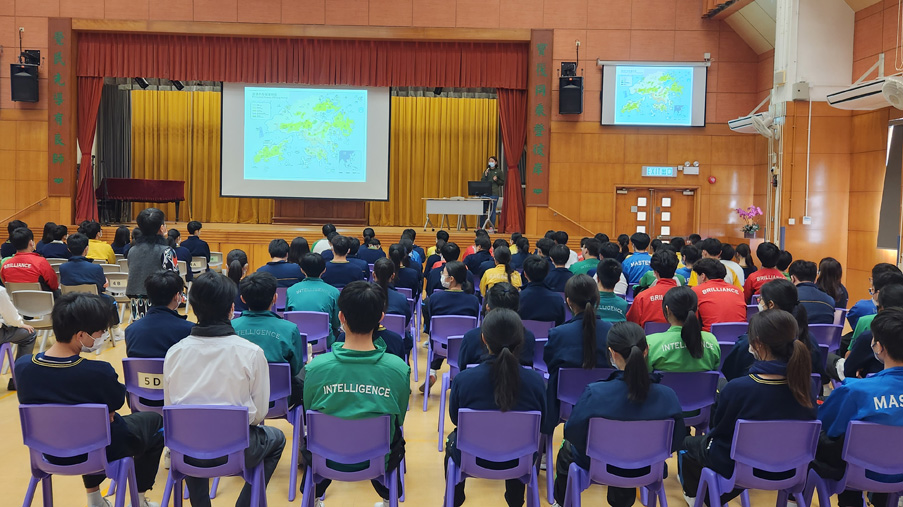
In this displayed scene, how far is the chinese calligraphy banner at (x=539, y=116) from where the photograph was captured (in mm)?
12945

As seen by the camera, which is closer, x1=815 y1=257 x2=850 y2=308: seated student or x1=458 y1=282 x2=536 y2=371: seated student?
x1=458 y1=282 x2=536 y2=371: seated student

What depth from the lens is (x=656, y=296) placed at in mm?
4699

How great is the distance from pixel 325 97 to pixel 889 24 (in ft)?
29.5

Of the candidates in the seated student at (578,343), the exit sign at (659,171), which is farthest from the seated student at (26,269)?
the exit sign at (659,171)

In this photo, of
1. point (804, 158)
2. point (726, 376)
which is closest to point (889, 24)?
point (804, 158)

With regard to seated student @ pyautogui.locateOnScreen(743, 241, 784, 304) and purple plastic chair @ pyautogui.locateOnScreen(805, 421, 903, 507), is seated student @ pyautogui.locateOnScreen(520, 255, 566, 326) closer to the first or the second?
seated student @ pyautogui.locateOnScreen(743, 241, 784, 304)

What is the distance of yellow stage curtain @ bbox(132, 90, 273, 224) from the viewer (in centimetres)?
1650

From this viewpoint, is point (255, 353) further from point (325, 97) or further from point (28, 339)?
point (325, 97)

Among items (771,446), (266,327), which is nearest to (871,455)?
(771,446)

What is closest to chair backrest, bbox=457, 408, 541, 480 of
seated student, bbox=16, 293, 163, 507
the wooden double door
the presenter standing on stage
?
seated student, bbox=16, 293, 163, 507

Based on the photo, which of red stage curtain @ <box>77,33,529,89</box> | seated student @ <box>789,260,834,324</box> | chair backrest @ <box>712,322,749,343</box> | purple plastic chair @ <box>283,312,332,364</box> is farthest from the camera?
red stage curtain @ <box>77,33,529,89</box>

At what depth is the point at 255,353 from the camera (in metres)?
2.94

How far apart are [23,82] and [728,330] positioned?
1276cm

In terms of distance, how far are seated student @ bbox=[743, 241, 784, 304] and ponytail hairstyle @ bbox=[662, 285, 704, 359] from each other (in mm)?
2542
